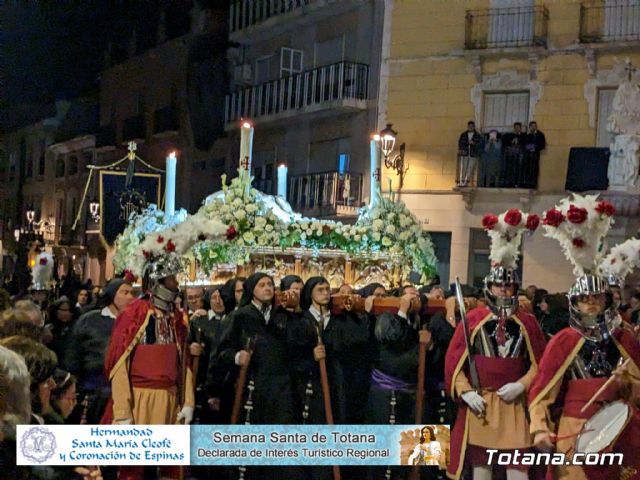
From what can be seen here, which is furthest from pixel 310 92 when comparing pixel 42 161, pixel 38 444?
pixel 38 444

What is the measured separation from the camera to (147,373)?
5809 millimetres

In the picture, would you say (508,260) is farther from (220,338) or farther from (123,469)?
(123,469)

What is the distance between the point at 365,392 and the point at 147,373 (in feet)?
5.73

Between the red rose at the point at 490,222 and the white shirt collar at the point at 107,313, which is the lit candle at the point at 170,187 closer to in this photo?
the white shirt collar at the point at 107,313

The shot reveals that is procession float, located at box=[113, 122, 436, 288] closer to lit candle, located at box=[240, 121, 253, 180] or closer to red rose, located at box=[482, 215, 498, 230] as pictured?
lit candle, located at box=[240, 121, 253, 180]

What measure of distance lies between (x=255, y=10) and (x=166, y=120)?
2508mm

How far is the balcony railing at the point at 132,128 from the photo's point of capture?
18203 mm

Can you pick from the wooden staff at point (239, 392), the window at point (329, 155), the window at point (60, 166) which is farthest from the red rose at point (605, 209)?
the window at point (60, 166)

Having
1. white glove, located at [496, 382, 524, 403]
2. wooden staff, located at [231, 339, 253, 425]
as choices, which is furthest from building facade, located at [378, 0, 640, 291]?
white glove, located at [496, 382, 524, 403]

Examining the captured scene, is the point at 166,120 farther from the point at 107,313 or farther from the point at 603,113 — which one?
the point at 107,313

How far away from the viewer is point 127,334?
576 cm

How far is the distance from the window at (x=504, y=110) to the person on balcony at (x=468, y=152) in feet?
1.08

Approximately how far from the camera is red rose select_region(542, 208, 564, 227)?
5.57 m

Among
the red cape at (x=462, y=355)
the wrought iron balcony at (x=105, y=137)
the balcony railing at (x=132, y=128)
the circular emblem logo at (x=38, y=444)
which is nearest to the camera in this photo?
the circular emblem logo at (x=38, y=444)
